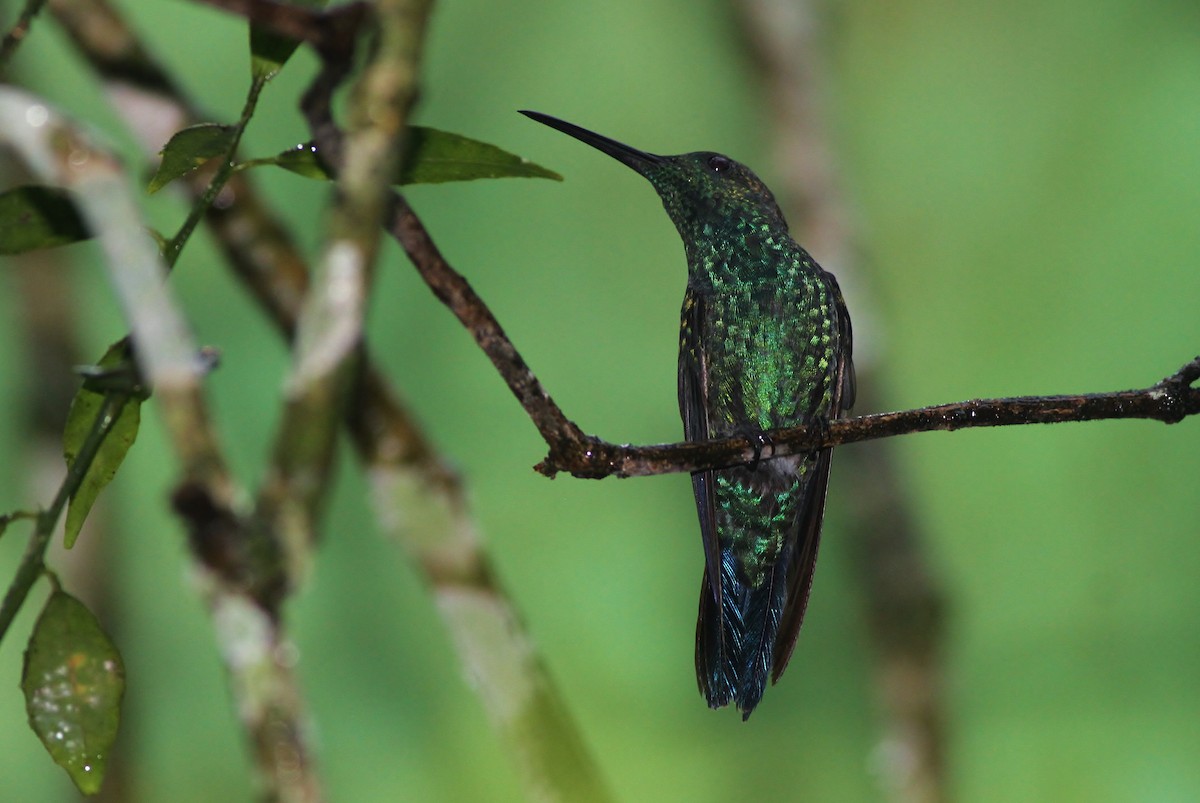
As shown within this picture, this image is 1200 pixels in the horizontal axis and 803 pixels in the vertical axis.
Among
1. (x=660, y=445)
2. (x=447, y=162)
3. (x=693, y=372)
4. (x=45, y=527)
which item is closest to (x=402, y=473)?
(x=693, y=372)

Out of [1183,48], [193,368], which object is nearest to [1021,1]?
[1183,48]

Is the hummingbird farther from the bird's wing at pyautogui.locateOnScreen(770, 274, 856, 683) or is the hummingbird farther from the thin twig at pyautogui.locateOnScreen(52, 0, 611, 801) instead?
the thin twig at pyautogui.locateOnScreen(52, 0, 611, 801)

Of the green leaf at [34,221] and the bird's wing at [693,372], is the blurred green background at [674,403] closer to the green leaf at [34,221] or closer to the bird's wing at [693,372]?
the bird's wing at [693,372]

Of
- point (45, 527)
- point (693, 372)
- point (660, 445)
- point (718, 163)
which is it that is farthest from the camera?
point (718, 163)

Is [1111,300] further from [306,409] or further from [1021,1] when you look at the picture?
[306,409]

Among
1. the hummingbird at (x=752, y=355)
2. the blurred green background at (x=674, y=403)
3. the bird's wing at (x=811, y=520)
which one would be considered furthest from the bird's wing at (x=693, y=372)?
the blurred green background at (x=674, y=403)

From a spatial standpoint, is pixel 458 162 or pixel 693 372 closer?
pixel 458 162

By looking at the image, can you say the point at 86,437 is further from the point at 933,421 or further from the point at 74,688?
the point at 933,421
